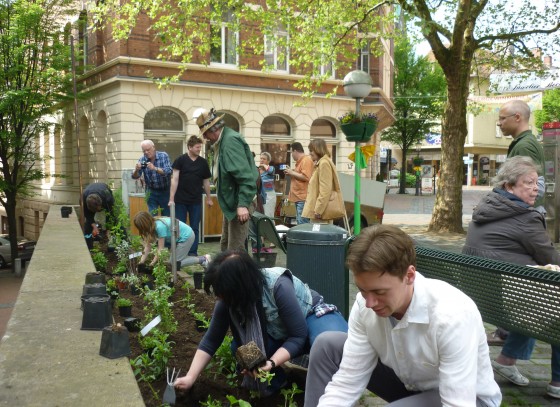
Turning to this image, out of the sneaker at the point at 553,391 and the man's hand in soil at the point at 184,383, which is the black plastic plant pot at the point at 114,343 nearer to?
the man's hand in soil at the point at 184,383

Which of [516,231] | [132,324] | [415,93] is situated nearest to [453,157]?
[516,231]

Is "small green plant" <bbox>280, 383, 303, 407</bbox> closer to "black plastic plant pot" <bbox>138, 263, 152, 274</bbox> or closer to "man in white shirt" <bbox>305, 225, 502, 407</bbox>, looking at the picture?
"man in white shirt" <bbox>305, 225, 502, 407</bbox>

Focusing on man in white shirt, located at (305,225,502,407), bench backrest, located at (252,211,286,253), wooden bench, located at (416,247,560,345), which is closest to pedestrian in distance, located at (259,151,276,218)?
bench backrest, located at (252,211,286,253)

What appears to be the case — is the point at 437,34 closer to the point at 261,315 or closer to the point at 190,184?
the point at 190,184

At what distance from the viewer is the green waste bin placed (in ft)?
14.6

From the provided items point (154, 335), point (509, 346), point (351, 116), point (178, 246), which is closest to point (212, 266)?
point (154, 335)

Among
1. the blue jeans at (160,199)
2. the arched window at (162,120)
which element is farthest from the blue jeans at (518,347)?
the arched window at (162,120)

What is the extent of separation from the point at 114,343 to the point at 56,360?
0.28 meters

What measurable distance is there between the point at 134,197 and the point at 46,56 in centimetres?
1119

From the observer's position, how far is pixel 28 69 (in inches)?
804

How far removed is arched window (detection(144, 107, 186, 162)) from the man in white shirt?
60.9ft

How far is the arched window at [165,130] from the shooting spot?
66.6 feet

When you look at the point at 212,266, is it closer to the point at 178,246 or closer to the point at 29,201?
the point at 178,246

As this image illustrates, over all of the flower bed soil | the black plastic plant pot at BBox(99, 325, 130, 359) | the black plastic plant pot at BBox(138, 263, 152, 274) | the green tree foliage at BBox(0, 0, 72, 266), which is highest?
the green tree foliage at BBox(0, 0, 72, 266)
